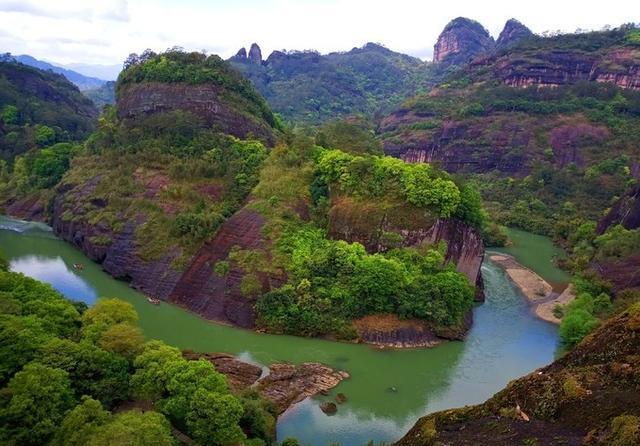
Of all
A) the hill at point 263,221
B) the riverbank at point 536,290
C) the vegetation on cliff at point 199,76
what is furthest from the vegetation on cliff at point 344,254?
the vegetation on cliff at point 199,76

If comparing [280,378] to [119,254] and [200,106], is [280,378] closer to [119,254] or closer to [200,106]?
[119,254]

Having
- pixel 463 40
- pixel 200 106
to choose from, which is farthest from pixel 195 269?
pixel 463 40

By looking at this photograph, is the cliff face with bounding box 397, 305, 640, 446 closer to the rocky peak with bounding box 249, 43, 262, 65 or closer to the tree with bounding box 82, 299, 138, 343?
the tree with bounding box 82, 299, 138, 343

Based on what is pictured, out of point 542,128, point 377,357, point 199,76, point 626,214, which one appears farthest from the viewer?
point 542,128

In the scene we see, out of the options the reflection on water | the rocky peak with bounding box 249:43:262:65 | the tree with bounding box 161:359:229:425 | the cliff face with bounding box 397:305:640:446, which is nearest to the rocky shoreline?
the tree with bounding box 161:359:229:425

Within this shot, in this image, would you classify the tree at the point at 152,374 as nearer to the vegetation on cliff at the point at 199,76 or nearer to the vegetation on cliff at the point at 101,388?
the vegetation on cliff at the point at 101,388

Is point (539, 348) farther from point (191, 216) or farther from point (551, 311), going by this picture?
point (191, 216)

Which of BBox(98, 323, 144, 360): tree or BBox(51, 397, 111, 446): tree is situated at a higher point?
BBox(98, 323, 144, 360): tree
